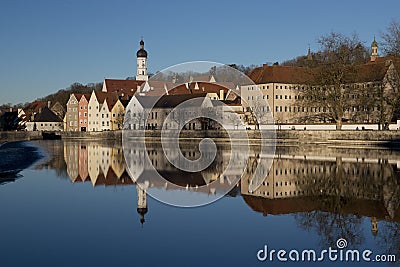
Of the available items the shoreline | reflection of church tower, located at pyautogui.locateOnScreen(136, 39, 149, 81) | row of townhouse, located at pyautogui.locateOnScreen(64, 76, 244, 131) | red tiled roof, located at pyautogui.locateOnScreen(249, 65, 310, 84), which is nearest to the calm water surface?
the shoreline

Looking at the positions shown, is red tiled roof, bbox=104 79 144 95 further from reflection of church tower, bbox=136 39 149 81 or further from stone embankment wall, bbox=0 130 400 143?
stone embankment wall, bbox=0 130 400 143

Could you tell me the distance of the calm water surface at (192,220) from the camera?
9797 millimetres

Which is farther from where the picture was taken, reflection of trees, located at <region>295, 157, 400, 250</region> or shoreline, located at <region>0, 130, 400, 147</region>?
shoreline, located at <region>0, 130, 400, 147</region>

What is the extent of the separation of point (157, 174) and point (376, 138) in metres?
23.2

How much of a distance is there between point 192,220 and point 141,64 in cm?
8858

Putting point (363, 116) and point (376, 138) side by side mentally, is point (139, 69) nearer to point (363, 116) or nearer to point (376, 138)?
point (363, 116)

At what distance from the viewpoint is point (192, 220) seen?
13.3 m

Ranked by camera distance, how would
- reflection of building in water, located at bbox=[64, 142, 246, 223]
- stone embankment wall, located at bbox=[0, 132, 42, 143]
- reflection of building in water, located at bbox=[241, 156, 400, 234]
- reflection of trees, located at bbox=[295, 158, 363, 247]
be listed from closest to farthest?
reflection of trees, located at bbox=[295, 158, 363, 247], reflection of building in water, located at bbox=[241, 156, 400, 234], reflection of building in water, located at bbox=[64, 142, 246, 223], stone embankment wall, located at bbox=[0, 132, 42, 143]

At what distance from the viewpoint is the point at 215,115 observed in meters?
66.6

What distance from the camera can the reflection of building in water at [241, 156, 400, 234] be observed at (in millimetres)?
14609

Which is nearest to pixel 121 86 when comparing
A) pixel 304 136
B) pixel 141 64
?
pixel 141 64

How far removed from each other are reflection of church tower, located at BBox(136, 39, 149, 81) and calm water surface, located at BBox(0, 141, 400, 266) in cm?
7718

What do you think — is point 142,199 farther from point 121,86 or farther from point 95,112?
point 121,86

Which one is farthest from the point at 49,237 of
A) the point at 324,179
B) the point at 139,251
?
the point at 324,179
